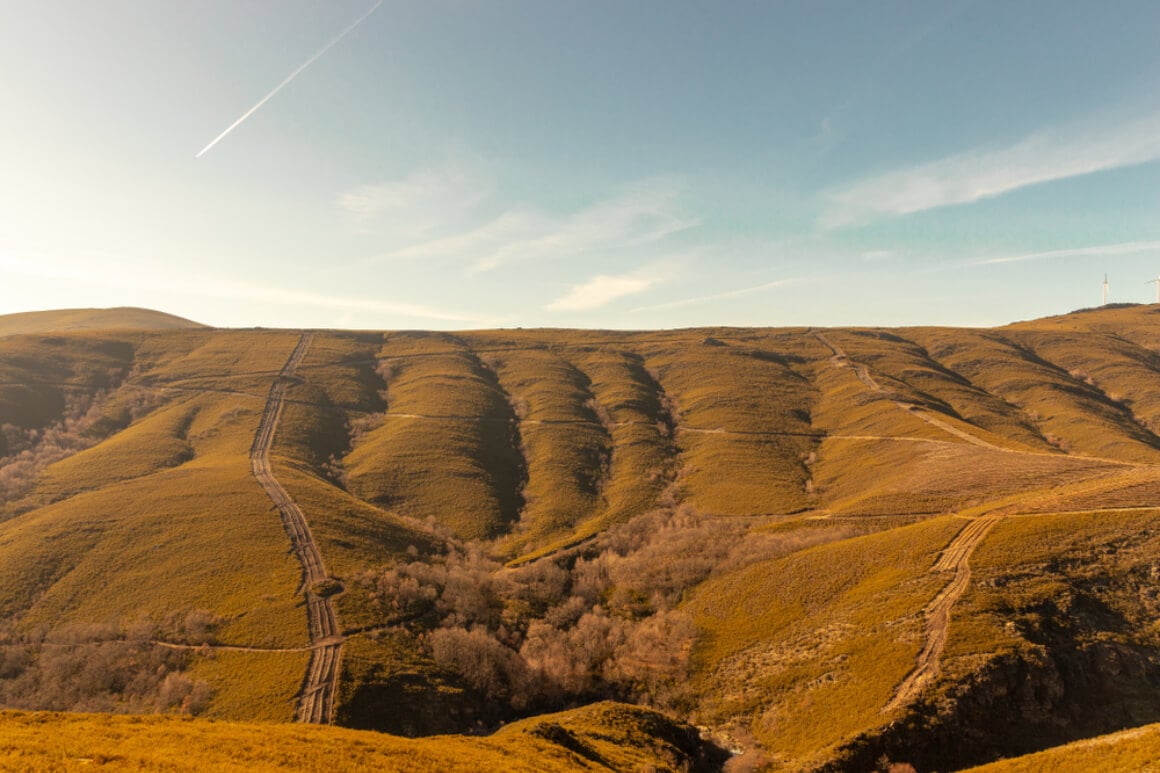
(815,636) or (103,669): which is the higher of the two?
(815,636)

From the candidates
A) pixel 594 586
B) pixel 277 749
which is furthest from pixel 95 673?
pixel 594 586

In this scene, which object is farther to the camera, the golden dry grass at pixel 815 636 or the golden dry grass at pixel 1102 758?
the golden dry grass at pixel 815 636

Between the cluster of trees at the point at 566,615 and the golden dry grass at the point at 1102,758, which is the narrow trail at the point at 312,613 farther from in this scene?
the golden dry grass at the point at 1102,758

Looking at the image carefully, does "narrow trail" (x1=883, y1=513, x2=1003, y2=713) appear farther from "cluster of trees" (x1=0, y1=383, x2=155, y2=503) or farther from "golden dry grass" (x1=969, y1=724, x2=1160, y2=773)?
"cluster of trees" (x1=0, y1=383, x2=155, y2=503)

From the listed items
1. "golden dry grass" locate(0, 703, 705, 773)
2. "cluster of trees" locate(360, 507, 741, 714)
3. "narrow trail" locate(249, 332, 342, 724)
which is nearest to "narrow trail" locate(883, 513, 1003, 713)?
"golden dry grass" locate(0, 703, 705, 773)

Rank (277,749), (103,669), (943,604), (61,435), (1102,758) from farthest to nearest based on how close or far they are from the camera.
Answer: (61,435)
(103,669)
(943,604)
(277,749)
(1102,758)

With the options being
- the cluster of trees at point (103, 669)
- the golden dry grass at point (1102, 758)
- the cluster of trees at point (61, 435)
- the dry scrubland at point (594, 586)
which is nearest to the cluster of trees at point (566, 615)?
the dry scrubland at point (594, 586)

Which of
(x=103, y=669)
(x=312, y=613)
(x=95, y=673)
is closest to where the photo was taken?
(x=95, y=673)

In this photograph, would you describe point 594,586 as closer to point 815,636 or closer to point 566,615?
point 566,615
